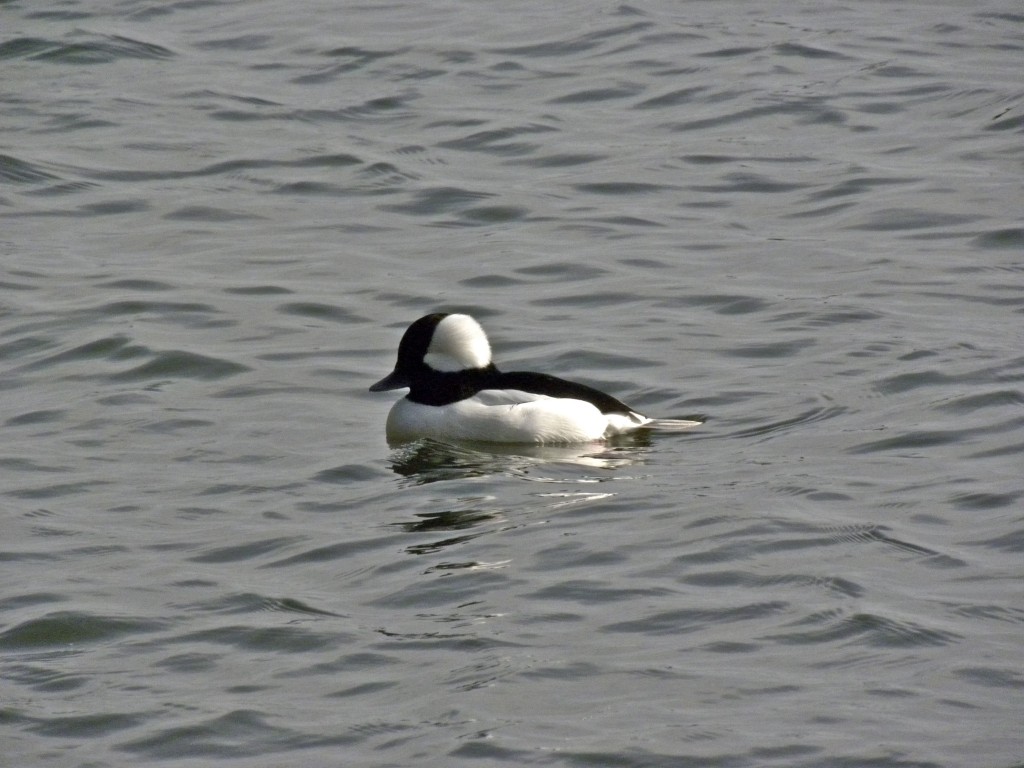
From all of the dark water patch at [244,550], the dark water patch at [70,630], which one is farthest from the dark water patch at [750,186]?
the dark water patch at [70,630]

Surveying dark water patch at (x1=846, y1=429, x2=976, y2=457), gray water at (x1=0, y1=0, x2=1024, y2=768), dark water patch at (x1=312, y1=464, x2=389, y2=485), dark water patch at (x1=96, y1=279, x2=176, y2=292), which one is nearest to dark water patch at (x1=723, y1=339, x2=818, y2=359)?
gray water at (x1=0, y1=0, x2=1024, y2=768)

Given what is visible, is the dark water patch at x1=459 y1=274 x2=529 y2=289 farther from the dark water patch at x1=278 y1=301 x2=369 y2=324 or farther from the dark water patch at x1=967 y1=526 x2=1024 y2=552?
the dark water patch at x1=967 y1=526 x2=1024 y2=552

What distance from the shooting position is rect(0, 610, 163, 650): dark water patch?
21.1ft

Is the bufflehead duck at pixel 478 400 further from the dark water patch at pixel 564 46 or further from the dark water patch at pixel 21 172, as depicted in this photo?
the dark water patch at pixel 564 46

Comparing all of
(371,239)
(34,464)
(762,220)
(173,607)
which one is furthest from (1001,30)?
(173,607)

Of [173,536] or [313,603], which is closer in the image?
[313,603]

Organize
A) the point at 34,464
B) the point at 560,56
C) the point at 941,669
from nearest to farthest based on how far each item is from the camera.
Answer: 1. the point at 941,669
2. the point at 34,464
3. the point at 560,56

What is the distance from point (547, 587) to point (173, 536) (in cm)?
180

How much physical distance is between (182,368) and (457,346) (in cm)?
178

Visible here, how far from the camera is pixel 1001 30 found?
1772cm

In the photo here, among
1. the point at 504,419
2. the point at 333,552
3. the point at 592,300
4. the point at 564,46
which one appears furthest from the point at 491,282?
the point at 564,46

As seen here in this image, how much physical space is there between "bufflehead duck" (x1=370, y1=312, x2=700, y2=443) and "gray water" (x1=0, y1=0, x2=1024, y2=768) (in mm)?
157

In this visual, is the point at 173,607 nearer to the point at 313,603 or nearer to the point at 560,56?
the point at 313,603

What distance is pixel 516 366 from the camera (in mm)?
10594
